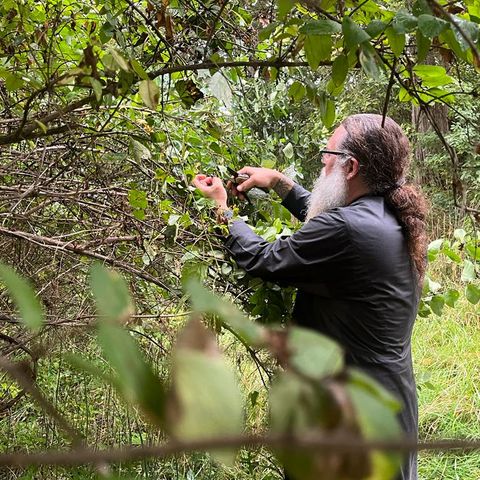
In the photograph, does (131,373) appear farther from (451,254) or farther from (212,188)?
(451,254)

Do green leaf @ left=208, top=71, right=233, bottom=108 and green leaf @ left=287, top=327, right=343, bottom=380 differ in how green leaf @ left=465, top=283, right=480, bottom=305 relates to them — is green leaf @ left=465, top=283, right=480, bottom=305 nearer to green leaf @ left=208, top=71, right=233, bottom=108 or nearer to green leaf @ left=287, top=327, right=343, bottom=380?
green leaf @ left=208, top=71, right=233, bottom=108

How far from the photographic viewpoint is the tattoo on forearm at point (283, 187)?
190 centimetres

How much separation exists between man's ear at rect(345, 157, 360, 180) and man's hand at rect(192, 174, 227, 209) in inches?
14.8

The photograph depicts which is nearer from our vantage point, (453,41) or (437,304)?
(453,41)

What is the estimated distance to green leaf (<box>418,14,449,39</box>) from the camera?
0.68 m

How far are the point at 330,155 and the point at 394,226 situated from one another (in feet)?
0.99

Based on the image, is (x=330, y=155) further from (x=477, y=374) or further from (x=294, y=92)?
(x=477, y=374)

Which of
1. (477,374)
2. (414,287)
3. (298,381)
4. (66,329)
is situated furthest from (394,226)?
(477,374)

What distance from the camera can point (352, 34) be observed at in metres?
0.74

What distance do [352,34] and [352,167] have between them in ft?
3.22

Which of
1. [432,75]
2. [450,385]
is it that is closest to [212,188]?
[432,75]

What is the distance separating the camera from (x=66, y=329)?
150cm

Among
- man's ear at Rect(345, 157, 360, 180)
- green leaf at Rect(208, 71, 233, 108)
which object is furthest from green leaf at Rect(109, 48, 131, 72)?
man's ear at Rect(345, 157, 360, 180)

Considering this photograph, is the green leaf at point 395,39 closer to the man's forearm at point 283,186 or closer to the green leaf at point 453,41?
the green leaf at point 453,41
